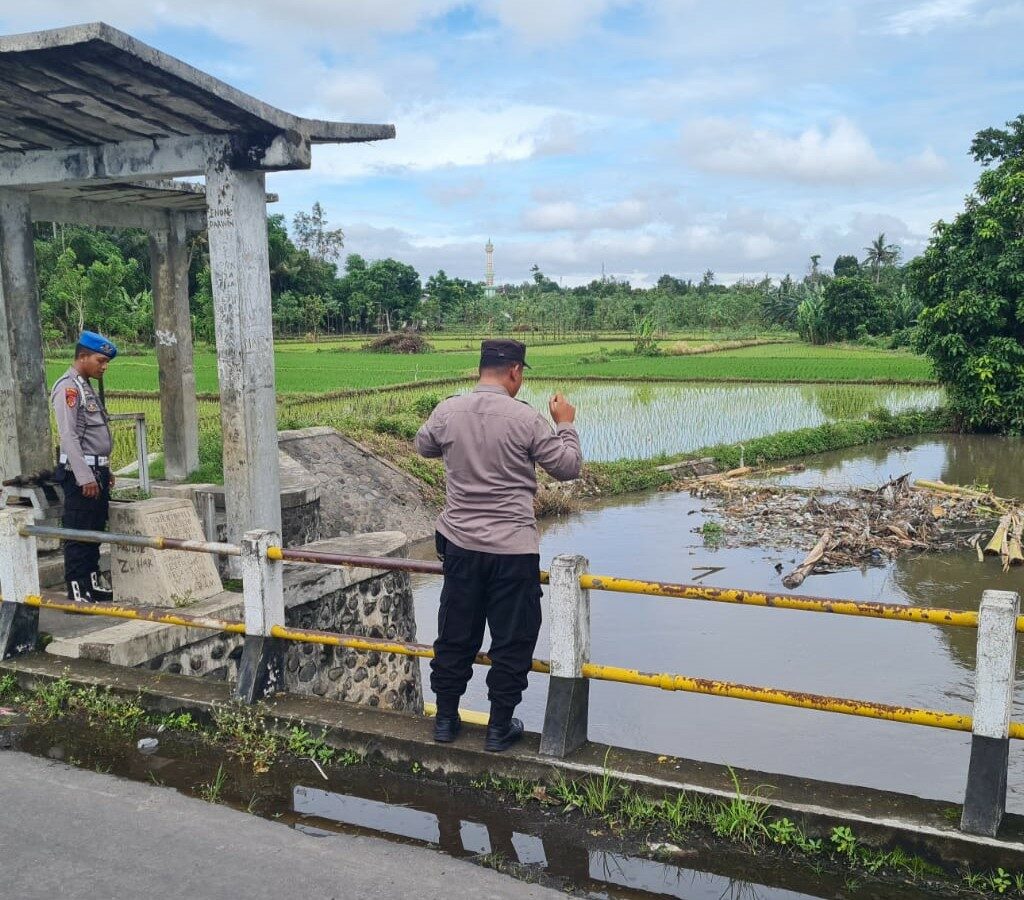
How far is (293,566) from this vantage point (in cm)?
705

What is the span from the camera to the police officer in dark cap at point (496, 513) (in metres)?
3.86

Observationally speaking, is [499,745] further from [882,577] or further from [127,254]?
[127,254]

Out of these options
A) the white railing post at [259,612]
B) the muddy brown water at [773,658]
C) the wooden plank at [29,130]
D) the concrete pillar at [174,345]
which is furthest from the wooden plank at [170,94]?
the muddy brown water at [773,658]

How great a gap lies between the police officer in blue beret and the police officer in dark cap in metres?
3.10

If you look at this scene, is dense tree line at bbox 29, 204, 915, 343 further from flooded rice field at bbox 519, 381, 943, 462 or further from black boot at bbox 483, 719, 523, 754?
black boot at bbox 483, 719, 523, 754

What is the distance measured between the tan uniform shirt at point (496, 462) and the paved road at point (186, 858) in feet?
3.91

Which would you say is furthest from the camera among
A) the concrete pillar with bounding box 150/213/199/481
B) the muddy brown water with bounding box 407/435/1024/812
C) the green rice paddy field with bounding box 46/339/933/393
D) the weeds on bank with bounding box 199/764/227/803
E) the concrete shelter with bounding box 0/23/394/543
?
the green rice paddy field with bounding box 46/339/933/393

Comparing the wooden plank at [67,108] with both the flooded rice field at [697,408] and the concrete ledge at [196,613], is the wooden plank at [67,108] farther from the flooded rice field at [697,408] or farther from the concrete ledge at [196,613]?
the flooded rice field at [697,408]

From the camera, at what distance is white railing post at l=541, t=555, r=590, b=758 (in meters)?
3.93

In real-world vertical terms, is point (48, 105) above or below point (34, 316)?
above

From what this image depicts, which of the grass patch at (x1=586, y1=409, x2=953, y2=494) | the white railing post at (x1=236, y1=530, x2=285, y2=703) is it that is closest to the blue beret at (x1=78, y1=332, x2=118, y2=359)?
the white railing post at (x1=236, y1=530, x2=285, y2=703)

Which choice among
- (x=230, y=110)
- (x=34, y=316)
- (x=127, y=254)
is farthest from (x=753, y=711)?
(x=127, y=254)

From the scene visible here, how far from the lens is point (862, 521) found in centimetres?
1438

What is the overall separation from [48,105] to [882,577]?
417 inches
